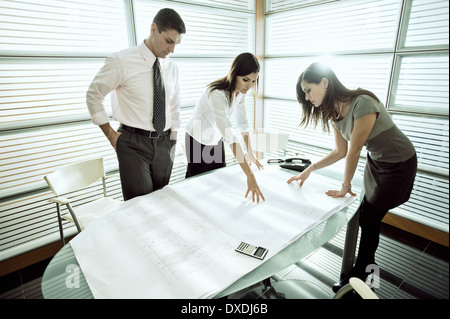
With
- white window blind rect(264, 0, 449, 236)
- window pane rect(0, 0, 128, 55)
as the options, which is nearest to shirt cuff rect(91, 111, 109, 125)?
window pane rect(0, 0, 128, 55)

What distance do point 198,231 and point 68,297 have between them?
20.3 inches

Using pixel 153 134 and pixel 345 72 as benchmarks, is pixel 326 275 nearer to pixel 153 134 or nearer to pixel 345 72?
pixel 153 134

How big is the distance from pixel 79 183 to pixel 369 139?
83.7 inches

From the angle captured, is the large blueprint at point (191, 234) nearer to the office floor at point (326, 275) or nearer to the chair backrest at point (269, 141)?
the office floor at point (326, 275)

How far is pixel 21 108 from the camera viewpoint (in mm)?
2143

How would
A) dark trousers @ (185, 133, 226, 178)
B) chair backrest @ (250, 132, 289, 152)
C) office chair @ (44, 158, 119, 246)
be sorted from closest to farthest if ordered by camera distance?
1. office chair @ (44, 158, 119, 246)
2. dark trousers @ (185, 133, 226, 178)
3. chair backrest @ (250, 132, 289, 152)

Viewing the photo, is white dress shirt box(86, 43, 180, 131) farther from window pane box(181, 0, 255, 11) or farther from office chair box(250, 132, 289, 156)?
window pane box(181, 0, 255, 11)

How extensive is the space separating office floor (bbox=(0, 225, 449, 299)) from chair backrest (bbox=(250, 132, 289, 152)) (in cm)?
109

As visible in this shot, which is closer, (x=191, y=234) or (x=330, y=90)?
(x=191, y=234)

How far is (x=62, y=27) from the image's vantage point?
2.20m

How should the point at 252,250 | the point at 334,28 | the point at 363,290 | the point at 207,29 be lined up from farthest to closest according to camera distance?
1. the point at 207,29
2. the point at 334,28
3. the point at 252,250
4. the point at 363,290

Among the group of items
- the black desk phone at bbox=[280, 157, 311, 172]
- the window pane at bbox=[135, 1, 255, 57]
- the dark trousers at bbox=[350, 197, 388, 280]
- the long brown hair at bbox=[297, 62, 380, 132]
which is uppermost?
the window pane at bbox=[135, 1, 255, 57]

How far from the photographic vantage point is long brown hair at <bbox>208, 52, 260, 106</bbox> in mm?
1681

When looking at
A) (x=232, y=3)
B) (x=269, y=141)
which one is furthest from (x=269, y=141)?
(x=232, y=3)
